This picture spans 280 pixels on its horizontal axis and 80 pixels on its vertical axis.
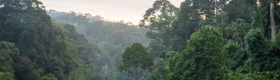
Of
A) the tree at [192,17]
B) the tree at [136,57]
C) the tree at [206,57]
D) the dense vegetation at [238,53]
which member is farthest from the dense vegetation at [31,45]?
the tree at [206,57]

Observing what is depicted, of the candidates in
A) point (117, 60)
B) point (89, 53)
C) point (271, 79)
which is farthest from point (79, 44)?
point (271, 79)

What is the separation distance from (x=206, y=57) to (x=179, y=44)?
39.2ft

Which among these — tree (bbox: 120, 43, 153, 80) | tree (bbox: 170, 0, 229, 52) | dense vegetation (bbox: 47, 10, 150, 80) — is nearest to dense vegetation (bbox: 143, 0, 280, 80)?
tree (bbox: 170, 0, 229, 52)

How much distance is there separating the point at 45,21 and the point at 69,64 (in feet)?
12.1

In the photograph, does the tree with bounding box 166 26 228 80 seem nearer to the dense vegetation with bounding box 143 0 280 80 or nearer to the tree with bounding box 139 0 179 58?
the dense vegetation with bounding box 143 0 280 80

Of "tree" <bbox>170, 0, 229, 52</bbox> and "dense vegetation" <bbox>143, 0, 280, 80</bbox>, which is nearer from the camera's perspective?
"dense vegetation" <bbox>143, 0, 280, 80</bbox>

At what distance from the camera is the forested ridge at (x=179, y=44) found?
1486cm

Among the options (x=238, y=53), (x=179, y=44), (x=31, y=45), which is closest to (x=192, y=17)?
(x=179, y=44)

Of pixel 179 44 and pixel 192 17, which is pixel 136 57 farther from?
pixel 192 17

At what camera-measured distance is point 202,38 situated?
14992 millimetres

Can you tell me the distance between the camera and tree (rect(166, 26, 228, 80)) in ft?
48.9

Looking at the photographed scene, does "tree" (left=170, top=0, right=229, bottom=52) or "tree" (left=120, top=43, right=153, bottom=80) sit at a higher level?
"tree" (left=170, top=0, right=229, bottom=52)

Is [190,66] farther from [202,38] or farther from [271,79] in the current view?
[271,79]

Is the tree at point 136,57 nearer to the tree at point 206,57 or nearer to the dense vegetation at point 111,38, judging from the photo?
the tree at point 206,57
